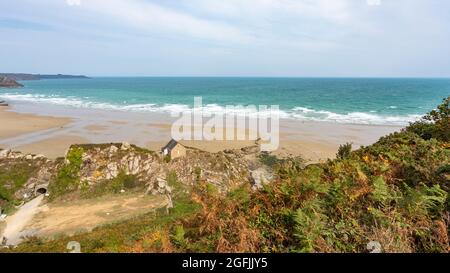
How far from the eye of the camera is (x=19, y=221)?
42.8 feet

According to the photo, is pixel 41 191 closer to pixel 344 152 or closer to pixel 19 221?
pixel 19 221

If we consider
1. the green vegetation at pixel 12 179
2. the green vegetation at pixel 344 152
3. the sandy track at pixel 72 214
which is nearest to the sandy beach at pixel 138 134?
the green vegetation at pixel 12 179

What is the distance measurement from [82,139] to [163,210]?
2267 centimetres

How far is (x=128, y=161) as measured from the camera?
695 inches

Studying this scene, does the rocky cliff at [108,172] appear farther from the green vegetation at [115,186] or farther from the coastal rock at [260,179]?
the coastal rock at [260,179]

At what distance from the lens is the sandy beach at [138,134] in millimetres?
28359

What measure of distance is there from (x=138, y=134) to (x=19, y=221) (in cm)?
2203

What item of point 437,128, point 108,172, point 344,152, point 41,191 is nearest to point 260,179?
point 344,152

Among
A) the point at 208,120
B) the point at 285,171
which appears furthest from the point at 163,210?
the point at 208,120

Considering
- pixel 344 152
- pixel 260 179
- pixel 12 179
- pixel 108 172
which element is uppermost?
pixel 260 179

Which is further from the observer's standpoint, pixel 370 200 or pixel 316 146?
pixel 316 146

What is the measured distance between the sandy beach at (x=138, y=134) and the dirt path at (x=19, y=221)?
11.6 meters

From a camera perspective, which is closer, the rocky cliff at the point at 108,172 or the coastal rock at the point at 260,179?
the coastal rock at the point at 260,179
